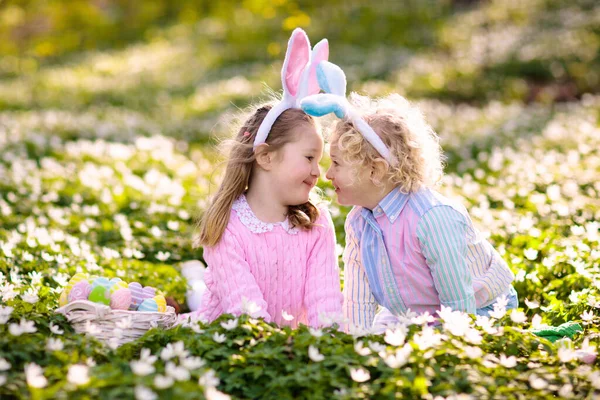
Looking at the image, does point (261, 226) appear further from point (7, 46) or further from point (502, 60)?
point (7, 46)

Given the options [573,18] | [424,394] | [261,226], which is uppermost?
[573,18]

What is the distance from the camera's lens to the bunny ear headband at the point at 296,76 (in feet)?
11.4

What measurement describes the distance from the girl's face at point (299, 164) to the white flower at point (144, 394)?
5.10ft

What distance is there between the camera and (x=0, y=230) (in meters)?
5.11

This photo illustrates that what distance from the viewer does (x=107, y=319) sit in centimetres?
307

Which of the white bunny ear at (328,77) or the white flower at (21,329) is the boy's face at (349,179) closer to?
the white bunny ear at (328,77)

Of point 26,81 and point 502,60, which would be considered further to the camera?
point 26,81

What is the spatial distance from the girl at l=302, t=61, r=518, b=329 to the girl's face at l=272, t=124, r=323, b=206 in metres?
0.09

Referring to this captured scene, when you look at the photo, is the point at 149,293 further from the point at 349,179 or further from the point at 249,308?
the point at 349,179

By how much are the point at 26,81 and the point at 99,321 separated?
14.3 meters

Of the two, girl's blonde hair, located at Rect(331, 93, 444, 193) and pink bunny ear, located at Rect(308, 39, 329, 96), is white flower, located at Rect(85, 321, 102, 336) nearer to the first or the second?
girl's blonde hair, located at Rect(331, 93, 444, 193)

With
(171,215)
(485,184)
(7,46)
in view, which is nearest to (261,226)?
(171,215)

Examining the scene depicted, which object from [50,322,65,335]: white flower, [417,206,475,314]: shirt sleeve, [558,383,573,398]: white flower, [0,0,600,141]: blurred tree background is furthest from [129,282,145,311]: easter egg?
[0,0,600,141]: blurred tree background

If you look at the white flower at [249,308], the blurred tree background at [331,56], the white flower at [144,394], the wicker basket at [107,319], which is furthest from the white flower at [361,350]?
the blurred tree background at [331,56]
